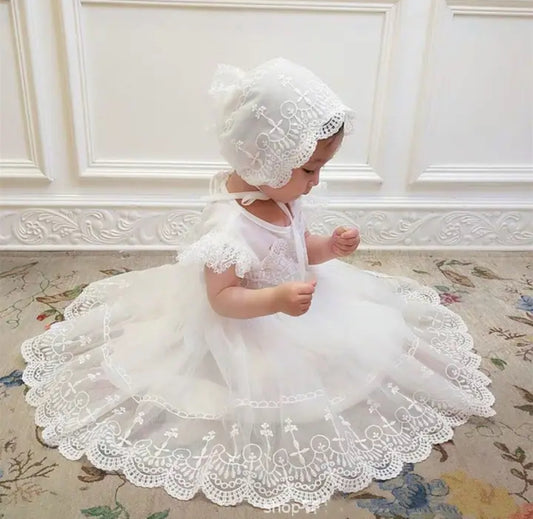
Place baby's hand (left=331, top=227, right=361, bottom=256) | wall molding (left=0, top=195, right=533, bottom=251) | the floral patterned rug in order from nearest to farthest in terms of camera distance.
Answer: the floral patterned rug, baby's hand (left=331, top=227, right=361, bottom=256), wall molding (left=0, top=195, right=533, bottom=251)

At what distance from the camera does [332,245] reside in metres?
1.18

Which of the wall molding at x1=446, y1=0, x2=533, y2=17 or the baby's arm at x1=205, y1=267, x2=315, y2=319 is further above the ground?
the wall molding at x1=446, y1=0, x2=533, y2=17

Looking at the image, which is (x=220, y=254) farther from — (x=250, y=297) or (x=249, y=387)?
(x=249, y=387)

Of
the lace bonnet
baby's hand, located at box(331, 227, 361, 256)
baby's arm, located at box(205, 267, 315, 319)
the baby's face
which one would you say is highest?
the lace bonnet

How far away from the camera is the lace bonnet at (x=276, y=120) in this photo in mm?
957

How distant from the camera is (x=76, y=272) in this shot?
1600 millimetres

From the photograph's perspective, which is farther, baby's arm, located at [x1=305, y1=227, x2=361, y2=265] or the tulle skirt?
baby's arm, located at [x1=305, y1=227, x2=361, y2=265]

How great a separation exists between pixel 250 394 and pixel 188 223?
0.78 metres

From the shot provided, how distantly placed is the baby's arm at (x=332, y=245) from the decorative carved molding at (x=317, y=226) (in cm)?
44

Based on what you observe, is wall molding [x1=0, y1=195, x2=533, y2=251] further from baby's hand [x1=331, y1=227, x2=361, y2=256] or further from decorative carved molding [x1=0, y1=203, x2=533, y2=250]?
baby's hand [x1=331, y1=227, x2=361, y2=256]

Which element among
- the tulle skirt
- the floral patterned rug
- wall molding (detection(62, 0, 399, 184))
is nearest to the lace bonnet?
the tulle skirt

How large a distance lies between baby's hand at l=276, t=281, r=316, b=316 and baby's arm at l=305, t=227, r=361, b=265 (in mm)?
195

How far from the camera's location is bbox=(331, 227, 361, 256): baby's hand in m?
1.14

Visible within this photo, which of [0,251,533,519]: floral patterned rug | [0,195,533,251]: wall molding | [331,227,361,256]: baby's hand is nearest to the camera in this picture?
[0,251,533,519]: floral patterned rug
